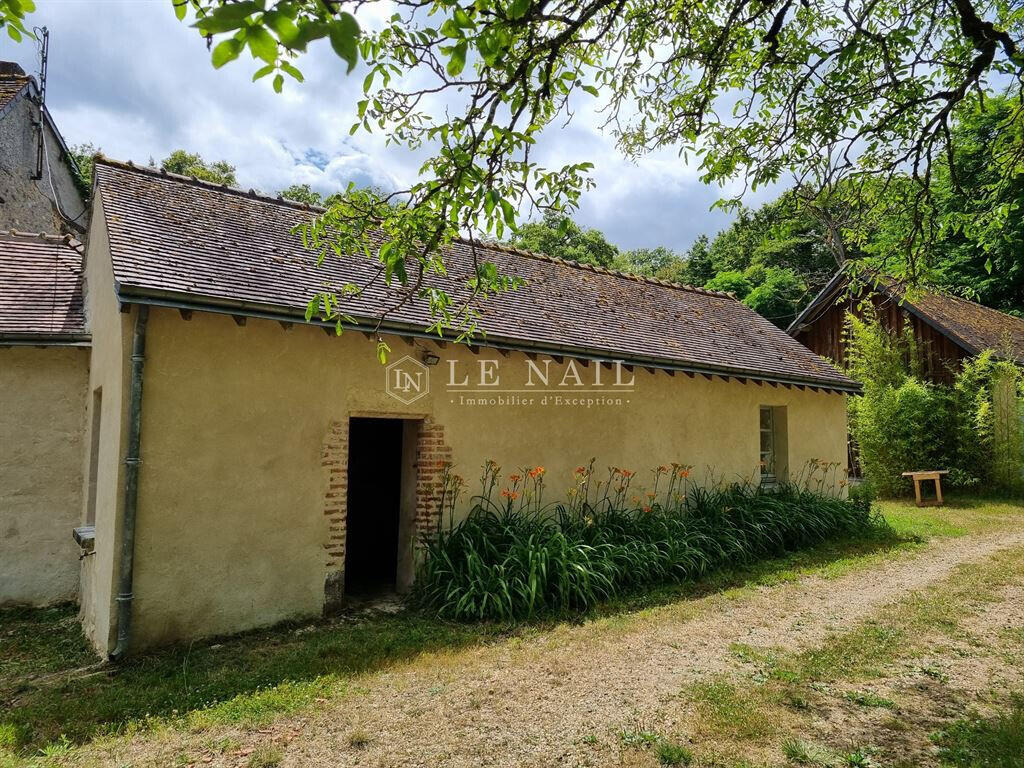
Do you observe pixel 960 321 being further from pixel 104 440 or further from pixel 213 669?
pixel 104 440

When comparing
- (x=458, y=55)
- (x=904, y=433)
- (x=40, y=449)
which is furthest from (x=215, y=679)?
(x=904, y=433)

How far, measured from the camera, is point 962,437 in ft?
44.3

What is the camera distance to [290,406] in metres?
5.68

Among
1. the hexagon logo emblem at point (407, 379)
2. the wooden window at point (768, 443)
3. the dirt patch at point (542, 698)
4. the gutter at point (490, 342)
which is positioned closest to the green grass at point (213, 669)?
the dirt patch at point (542, 698)

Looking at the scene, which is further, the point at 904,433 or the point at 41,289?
the point at 904,433

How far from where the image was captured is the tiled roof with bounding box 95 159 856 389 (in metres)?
5.36

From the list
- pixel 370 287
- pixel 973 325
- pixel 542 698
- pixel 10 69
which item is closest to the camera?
pixel 542 698

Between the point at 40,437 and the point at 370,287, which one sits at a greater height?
the point at 370,287

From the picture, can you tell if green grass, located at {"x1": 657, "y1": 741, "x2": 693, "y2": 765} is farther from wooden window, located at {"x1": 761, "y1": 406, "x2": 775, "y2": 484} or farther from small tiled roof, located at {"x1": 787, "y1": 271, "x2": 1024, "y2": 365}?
small tiled roof, located at {"x1": 787, "y1": 271, "x2": 1024, "y2": 365}

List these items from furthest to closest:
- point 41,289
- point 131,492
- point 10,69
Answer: point 10,69 < point 41,289 < point 131,492

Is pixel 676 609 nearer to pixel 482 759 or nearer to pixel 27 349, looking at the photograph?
pixel 482 759

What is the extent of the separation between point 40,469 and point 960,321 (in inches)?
807

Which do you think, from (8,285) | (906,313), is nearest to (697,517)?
(8,285)

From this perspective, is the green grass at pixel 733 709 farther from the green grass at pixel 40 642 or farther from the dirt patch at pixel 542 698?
the green grass at pixel 40 642
